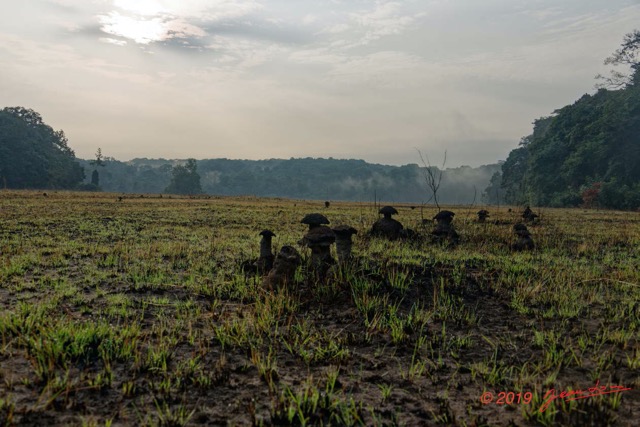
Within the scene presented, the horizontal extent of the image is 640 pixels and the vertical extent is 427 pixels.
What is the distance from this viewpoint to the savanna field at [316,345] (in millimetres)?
3256

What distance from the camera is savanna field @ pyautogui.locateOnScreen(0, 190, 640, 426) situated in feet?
10.7

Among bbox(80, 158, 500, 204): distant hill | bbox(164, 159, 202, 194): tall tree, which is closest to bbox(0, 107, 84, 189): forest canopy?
bbox(164, 159, 202, 194): tall tree

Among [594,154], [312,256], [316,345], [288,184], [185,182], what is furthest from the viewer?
[288,184]

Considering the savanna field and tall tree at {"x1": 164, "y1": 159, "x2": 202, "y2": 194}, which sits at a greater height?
tall tree at {"x1": 164, "y1": 159, "x2": 202, "y2": 194}

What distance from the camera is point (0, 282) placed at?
686 centimetres

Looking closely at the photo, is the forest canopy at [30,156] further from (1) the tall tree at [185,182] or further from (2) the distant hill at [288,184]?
(2) the distant hill at [288,184]

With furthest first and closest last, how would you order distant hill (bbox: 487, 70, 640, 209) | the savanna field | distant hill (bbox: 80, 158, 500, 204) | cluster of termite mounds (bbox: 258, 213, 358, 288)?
1. distant hill (bbox: 80, 158, 500, 204)
2. distant hill (bbox: 487, 70, 640, 209)
3. cluster of termite mounds (bbox: 258, 213, 358, 288)
4. the savanna field

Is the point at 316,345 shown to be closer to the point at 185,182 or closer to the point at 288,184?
the point at 185,182

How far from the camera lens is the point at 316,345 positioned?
15.3ft

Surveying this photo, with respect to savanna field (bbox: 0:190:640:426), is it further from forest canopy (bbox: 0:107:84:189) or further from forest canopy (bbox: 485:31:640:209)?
forest canopy (bbox: 0:107:84:189)

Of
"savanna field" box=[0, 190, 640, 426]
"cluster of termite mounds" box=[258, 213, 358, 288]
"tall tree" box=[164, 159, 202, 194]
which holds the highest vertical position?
"tall tree" box=[164, 159, 202, 194]

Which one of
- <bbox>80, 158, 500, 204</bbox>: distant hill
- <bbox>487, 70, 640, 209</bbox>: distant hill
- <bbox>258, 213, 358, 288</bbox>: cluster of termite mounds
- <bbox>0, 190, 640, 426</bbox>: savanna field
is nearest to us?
<bbox>0, 190, 640, 426</bbox>: savanna field

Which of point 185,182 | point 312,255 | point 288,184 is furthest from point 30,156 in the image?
point 288,184

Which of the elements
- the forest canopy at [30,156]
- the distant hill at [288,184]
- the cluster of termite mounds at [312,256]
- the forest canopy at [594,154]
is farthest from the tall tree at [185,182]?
the cluster of termite mounds at [312,256]
